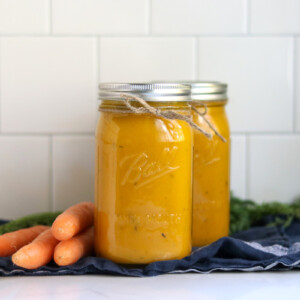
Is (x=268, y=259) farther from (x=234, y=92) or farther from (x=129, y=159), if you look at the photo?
Result: (x=234, y=92)

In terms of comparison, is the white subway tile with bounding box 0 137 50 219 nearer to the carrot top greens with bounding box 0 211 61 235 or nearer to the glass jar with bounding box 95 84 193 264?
the carrot top greens with bounding box 0 211 61 235

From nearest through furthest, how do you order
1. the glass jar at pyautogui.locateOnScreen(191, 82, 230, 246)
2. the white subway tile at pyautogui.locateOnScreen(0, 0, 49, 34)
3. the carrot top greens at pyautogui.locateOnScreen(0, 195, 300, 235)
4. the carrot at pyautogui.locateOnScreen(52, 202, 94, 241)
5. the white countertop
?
the white countertop → the carrot at pyautogui.locateOnScreen(52, 202, 94, 241) → the glass jar at pyautogui.locateOnScreen(191, 82, 230, 246) → the carrot top greens at pyautogui.locateOnScreen(0, 195, 300, 235) → the white subway tile at pyautogui.locateOnScreen(0, 0, 49, 34)

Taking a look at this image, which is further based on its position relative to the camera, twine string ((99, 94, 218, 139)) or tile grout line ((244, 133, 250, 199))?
tile grout line ((244, 133, 250, 199))

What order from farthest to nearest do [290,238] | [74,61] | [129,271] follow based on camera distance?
[74,61], [290,238], [129,271]

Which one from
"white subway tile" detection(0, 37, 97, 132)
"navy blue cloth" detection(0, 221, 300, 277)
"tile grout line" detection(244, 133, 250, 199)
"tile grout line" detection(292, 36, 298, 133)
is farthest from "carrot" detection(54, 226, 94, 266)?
"tile grout line" detection(292, 36, 298, 133)

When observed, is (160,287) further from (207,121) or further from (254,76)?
(254,76)

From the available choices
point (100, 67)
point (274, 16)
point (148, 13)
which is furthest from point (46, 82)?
point (274, 16)

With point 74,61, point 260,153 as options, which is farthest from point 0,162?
point 260,153
